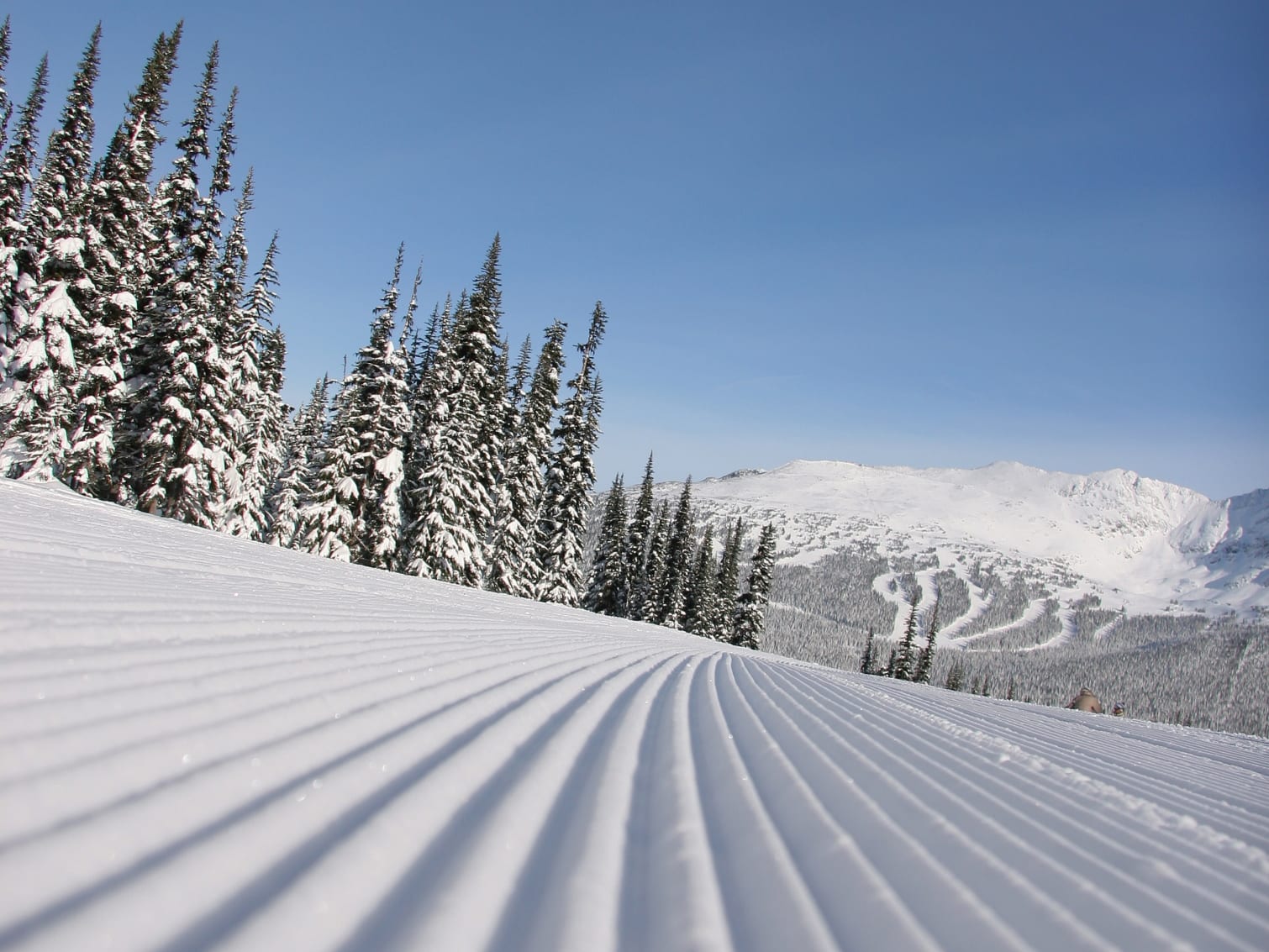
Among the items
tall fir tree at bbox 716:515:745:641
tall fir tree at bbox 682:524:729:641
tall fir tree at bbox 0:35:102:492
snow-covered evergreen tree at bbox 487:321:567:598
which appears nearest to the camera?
tall fir tree at bbox 0:35:102:492

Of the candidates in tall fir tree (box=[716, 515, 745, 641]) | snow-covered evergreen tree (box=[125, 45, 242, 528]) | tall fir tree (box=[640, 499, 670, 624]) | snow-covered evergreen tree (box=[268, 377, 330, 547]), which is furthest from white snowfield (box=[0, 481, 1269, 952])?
tall fir tree (box=[716, 515, 745, 641])

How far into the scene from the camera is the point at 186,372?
22.0 metres

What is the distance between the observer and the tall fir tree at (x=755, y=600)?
165 feet

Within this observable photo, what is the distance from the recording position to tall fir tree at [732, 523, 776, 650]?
50406 mm

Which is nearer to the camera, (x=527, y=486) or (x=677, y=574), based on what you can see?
(x=527, y=486)

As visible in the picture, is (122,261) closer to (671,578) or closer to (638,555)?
(638,555)

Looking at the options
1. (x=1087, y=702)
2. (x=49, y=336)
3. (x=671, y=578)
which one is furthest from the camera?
(x=671, y=578)

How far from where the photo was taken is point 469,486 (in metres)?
29.7

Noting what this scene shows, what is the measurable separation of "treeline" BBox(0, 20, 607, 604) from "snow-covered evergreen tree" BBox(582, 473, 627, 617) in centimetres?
996

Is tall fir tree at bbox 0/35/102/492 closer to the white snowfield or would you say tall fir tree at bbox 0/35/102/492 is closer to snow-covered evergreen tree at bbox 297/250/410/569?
snow-covered evergreen tree at bbox 297/250/410/569

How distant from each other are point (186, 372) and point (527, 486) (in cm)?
1663

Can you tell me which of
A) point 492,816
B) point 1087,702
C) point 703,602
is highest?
point 492,816

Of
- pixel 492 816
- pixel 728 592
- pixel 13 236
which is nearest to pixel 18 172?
pixel 13 236

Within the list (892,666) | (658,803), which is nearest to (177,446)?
(658,803)
